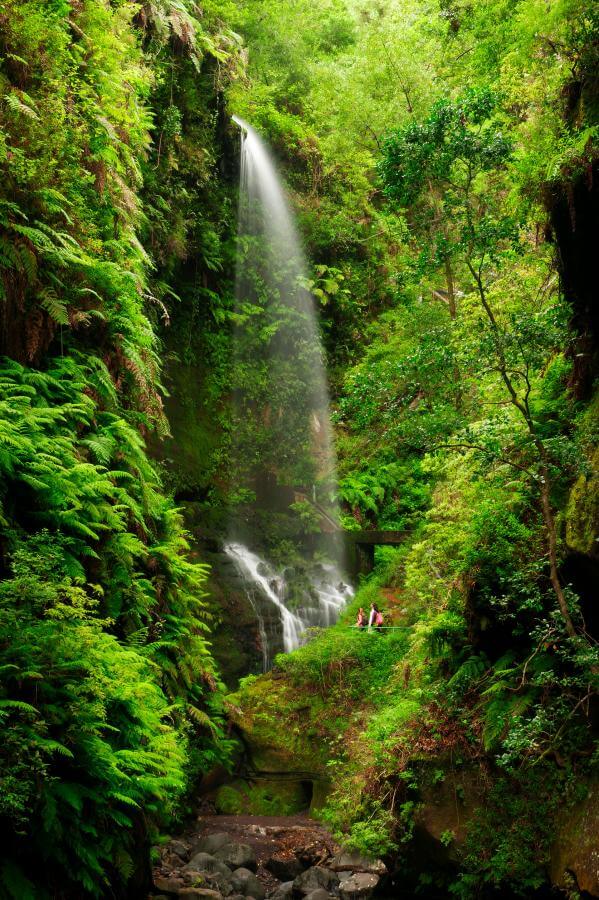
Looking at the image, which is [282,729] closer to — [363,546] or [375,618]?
[375,618]

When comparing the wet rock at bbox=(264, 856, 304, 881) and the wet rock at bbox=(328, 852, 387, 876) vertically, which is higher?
the wet rock at bbox=(328, 852, 387, 876)

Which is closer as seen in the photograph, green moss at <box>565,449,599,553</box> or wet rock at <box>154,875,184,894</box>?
green moss at <box>565,449,599,553</box>

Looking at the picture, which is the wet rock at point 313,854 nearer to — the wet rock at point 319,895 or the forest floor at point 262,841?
the forest floor at point 262,841

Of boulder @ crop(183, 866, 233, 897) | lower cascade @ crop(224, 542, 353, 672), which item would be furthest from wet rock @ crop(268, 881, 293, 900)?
lower cascade @ crop(224, 542, 353, 672)

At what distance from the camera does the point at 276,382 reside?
19.2 meters

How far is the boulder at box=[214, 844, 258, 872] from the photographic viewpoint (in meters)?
8.08

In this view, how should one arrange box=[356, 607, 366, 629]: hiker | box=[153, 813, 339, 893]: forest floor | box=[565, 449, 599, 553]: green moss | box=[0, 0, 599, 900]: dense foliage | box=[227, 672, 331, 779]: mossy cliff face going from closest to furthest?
box=[0, 0, 599, 900]: dense foliage
box=[565, 449, 599, 553]: green moss
box=[153, 813, 339, 893]: forest floor
box=[227, 672, 331, 779]: mossy cliff face
box=[356, 607, 366, 629]: hiker

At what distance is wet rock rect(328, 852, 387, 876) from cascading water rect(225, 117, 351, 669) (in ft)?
23.9

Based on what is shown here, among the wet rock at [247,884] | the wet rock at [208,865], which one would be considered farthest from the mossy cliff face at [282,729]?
the wet rock at [247,884]

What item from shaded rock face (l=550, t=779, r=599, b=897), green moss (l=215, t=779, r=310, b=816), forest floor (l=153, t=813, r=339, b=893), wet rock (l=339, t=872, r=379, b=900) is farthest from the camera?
green moss (l=215, t=779, r=310, b=816)

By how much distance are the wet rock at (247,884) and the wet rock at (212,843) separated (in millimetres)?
765

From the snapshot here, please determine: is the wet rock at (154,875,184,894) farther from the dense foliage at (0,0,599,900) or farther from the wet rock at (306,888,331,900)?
the wet rock at (306,888,331,900)

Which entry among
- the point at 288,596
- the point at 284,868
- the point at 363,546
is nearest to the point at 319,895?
the point at 284,868

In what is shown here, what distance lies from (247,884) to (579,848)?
12.7ft
